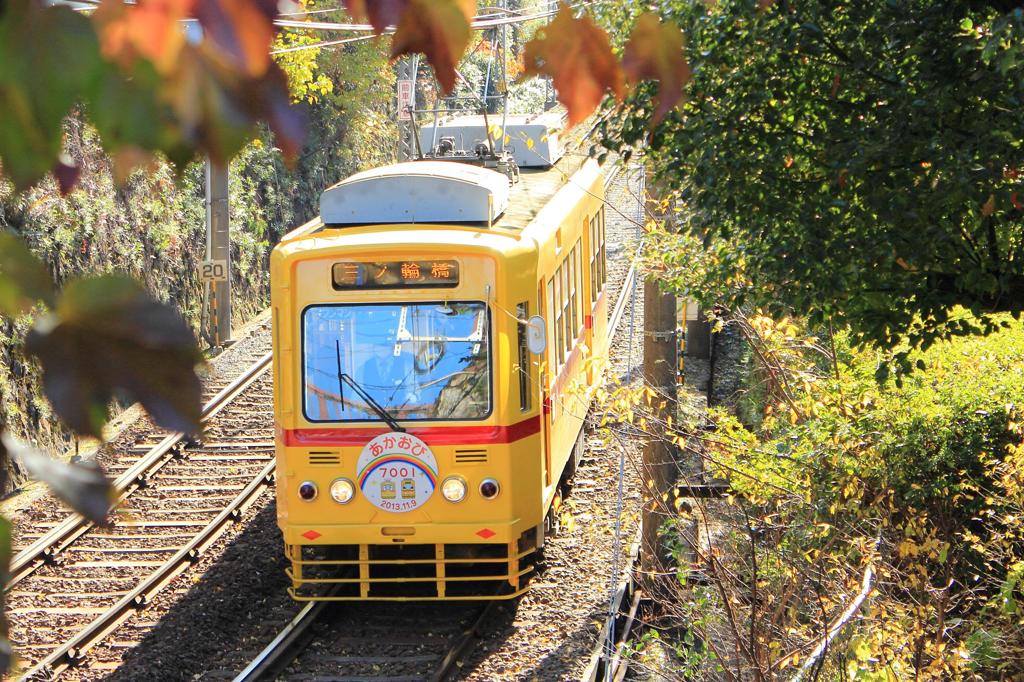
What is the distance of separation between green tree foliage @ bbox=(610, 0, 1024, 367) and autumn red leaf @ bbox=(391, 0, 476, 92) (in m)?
4.04

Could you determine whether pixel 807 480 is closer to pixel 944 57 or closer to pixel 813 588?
pixel 813 588

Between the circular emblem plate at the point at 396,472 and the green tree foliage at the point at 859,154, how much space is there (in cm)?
280

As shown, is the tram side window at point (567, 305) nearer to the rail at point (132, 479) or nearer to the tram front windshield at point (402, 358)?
the tram front windshield at point (402, 358)

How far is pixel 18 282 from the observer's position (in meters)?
1.22

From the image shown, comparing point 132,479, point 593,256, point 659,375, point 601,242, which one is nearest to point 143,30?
point 659,375

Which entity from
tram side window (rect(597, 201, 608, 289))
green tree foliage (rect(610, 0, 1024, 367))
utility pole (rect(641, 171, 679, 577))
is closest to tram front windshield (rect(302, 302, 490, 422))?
utility pole (rect(641, 171, 679, 577))

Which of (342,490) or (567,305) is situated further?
(567,305)

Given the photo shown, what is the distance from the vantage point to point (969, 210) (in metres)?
5.71

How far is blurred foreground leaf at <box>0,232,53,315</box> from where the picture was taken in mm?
1212

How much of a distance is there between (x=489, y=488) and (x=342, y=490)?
1.05 metres

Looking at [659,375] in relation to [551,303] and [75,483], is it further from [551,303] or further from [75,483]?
[75,483]

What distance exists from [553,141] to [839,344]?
14.1 feet

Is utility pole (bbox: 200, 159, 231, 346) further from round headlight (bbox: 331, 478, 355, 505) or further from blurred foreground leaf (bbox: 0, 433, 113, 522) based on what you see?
blurred foreground leaf (bbox: 0, 433, 113, 522)

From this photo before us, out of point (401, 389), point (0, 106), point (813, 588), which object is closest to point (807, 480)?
point (813, 588)
